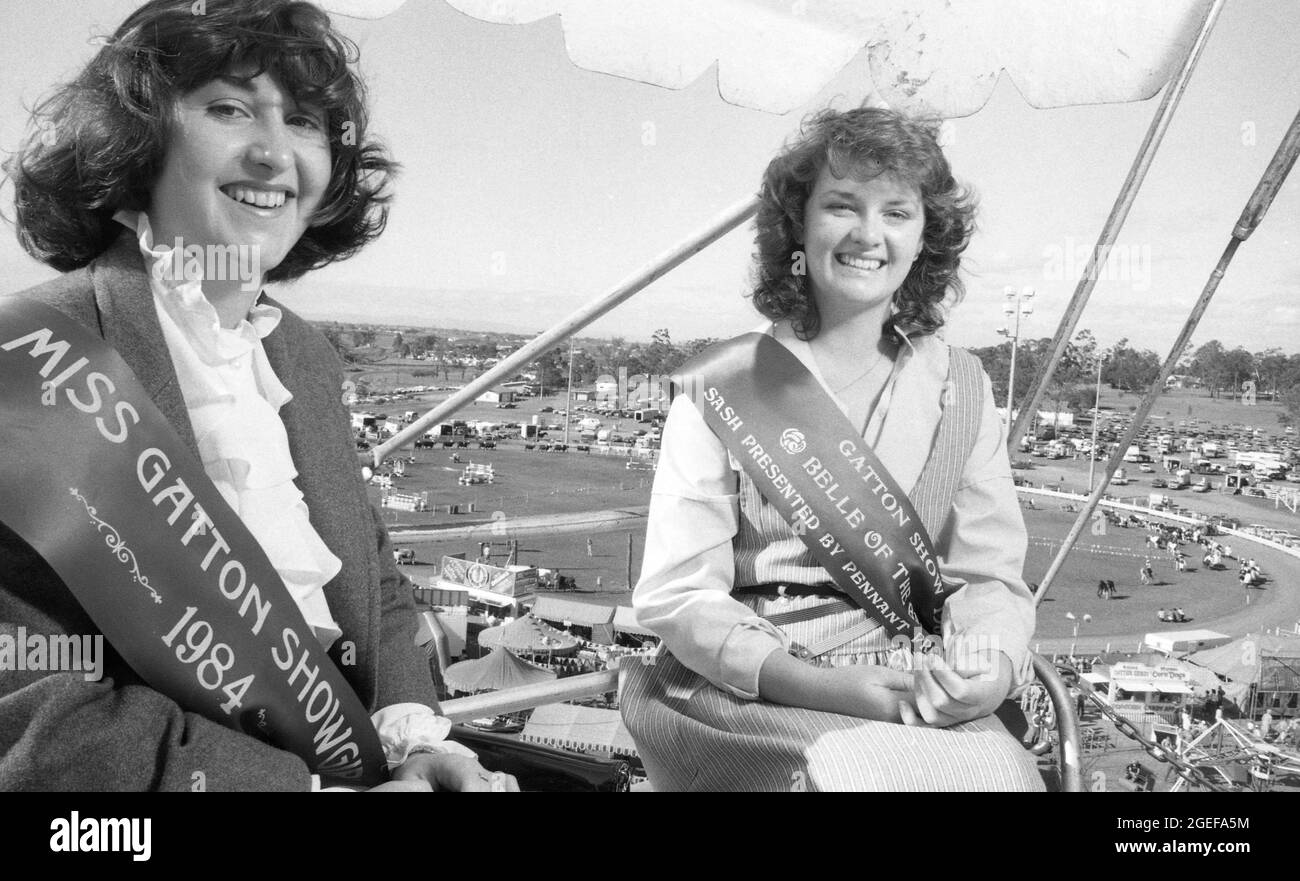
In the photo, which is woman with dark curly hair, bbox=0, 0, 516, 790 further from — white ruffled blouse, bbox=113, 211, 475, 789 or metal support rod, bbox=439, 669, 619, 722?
metal support rod, bbox=439, 669, 619, 722

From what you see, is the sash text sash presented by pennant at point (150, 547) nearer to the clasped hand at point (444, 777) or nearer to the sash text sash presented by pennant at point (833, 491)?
the clasped hand at point (444, 777)

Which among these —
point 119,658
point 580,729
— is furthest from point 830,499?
point 580,729

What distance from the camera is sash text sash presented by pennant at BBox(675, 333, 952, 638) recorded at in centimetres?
134

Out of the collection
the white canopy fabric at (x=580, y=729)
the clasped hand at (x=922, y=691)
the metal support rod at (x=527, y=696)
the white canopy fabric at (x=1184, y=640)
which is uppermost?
the clasped hand at (x=922, y=691)

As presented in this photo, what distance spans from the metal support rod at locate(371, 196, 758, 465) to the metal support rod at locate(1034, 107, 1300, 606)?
83 centimetres

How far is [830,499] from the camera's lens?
1.34m

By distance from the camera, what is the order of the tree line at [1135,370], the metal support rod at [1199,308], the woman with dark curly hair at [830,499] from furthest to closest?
1. the tree line at [1135,370]
2. the metal support rod at [1199,308]
3. the woman with dark curly hair at [830,499]

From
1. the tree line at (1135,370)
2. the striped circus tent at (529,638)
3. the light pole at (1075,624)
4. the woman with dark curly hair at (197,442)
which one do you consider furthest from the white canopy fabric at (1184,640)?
the woman with dark curly hair at (197,442)

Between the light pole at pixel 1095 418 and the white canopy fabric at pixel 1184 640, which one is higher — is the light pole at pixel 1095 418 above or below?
above

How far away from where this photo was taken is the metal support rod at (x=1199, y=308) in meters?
1.82

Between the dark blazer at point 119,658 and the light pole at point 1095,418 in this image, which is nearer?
the dark blazer at point 119,658

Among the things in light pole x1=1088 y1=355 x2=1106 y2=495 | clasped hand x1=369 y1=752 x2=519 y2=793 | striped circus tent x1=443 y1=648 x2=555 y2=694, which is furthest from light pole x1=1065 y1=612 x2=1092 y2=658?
clasped hand x1=369 y1=752 x2=519 y2=793
